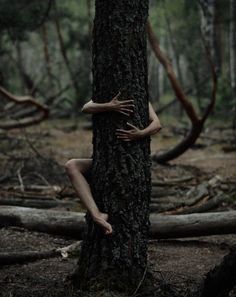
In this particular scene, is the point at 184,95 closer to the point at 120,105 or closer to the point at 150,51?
the point at 120,105

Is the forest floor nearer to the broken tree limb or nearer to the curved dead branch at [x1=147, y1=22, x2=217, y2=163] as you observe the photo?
the broken tree limb

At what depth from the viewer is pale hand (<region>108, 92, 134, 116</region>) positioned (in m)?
4.52

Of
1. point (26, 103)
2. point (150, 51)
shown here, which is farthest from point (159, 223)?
point (150, 51)

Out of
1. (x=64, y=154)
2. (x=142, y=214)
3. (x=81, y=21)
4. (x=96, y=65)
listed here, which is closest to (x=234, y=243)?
(x=142, y=214)

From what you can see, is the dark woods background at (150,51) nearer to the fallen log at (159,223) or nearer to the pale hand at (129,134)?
the fallen log at (159,223)

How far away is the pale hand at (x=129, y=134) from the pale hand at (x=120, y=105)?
130 mm

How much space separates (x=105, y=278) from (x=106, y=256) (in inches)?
8.0

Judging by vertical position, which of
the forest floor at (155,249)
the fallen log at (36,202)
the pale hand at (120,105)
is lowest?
the forest floor at (155,249)

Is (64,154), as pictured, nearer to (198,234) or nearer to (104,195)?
(198,234)

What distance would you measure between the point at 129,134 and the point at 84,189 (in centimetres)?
68

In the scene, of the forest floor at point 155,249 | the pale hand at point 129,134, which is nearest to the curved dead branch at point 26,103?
the forest floor at point 155,249

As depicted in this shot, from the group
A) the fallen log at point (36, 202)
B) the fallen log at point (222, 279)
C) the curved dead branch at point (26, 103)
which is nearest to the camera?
the fallen log at point (222, 279)

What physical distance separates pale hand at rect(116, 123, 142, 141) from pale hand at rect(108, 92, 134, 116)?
0.13 metres

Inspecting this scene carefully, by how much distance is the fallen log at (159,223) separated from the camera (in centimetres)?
635
